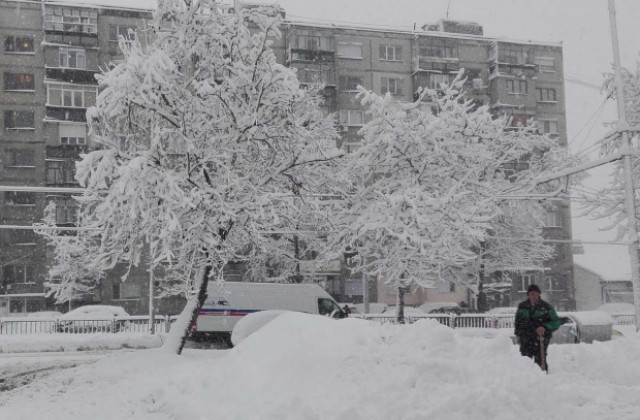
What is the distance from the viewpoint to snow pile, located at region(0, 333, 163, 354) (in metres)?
22.7

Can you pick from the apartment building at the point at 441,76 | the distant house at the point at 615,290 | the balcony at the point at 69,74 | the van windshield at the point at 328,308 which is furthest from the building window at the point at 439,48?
the van windshield at the point at 328,308

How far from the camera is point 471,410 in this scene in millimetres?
7684

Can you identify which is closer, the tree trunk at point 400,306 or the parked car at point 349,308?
the parked car at point 349,308

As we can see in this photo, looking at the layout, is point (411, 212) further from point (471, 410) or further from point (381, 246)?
point (471, 410)

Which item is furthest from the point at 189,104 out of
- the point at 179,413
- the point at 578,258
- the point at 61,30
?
the point at 578,258

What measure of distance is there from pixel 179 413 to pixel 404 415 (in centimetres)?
294

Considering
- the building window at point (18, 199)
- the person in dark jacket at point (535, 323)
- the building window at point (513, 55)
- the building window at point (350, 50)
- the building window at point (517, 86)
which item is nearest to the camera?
the person in dark jacket at point (535, 323)

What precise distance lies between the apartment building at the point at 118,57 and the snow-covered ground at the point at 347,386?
27702 mm

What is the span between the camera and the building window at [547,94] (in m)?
52.7

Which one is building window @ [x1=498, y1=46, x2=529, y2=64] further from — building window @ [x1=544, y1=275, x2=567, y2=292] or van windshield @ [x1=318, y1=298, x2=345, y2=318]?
van windshield @ [x1=318, y1=298, x2=345, y2=318]

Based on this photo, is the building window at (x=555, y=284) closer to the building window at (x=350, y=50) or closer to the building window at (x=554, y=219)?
the building window at (x=554, y=219)

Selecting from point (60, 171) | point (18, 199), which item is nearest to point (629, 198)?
point (60, 171)

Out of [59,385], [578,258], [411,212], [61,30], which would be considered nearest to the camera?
[59,385]

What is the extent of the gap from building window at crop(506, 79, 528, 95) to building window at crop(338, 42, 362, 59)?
1169cm
